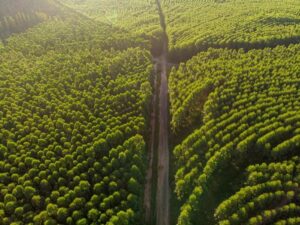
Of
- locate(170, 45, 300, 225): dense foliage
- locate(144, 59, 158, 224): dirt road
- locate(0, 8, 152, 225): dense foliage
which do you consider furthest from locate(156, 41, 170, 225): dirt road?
locate(0, 8, 152, 225): dense foliage

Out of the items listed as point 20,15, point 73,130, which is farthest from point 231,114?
point 20,15

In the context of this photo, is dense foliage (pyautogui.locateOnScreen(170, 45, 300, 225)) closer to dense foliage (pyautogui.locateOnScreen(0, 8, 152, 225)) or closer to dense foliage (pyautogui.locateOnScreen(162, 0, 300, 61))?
dense foliage (pyautogui.locateOnScreen(162, 0, 300, 61))

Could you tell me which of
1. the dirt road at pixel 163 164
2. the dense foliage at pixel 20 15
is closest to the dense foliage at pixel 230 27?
the dirt road at pixel 163 164

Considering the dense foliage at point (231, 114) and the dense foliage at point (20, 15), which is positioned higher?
the dense foliage at point (20, 15)

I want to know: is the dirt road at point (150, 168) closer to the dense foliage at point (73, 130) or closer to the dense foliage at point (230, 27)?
the dense foliage at point (73, 130)

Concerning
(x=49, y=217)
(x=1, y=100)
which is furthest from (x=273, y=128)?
(x=1, y=100)

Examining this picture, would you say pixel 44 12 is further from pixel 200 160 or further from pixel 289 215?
pixel 289 215
